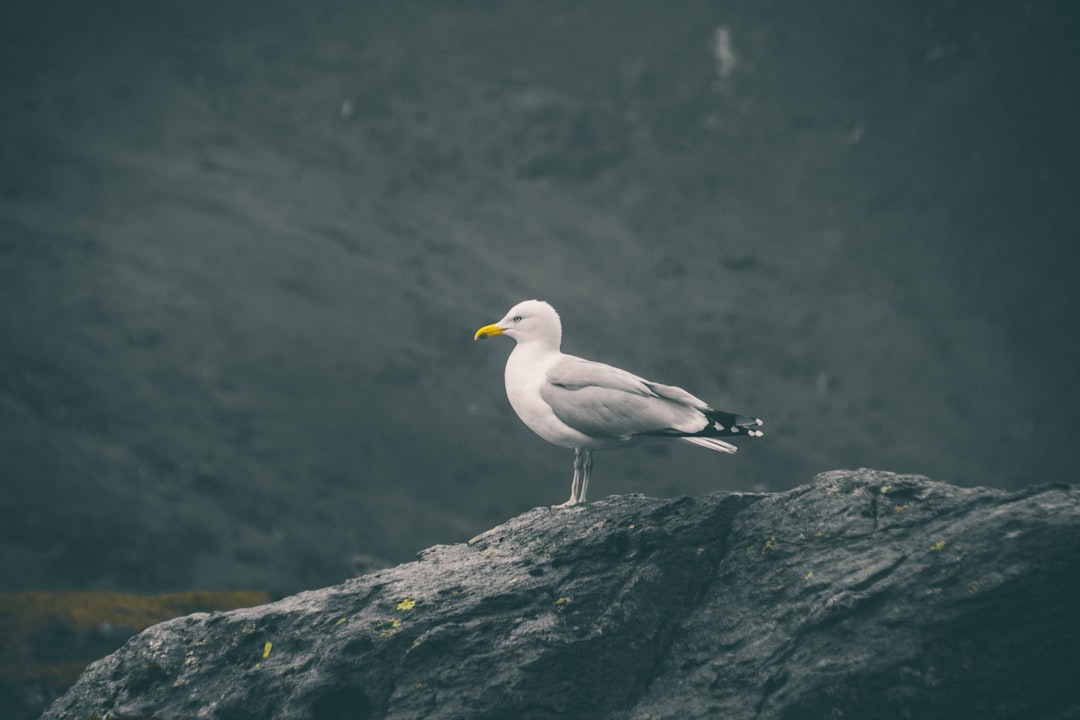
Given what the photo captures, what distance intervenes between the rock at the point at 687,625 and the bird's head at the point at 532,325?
2.47 meters

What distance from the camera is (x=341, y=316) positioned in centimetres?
3953

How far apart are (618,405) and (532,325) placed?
1.79m

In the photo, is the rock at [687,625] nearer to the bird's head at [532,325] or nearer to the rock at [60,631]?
the bird's head at [532,325]

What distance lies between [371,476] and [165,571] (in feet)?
22.5

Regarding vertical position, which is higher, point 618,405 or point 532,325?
point 532,325

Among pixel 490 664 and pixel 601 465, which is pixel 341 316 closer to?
pixel 601 465

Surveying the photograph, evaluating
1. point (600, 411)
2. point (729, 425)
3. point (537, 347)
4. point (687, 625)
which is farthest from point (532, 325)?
point (687, 625)

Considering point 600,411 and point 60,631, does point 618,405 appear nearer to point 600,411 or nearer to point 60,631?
point 600,411

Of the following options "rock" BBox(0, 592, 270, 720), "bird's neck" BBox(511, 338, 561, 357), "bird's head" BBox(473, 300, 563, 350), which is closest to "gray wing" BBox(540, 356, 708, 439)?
"bird's neck" BBox(511, 338, 561, 357)

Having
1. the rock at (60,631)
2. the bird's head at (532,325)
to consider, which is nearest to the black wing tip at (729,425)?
the bird's head at (532,325)

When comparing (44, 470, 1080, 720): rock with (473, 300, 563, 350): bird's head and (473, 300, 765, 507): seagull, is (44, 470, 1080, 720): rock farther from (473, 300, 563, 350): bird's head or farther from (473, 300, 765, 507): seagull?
(473, 300, 563, 350): bird's head

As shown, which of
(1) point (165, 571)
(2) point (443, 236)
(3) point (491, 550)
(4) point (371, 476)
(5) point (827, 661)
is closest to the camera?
(5) point (827, 661)

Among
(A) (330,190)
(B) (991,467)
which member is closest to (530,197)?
(A) (330,190)

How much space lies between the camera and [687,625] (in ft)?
34.9
